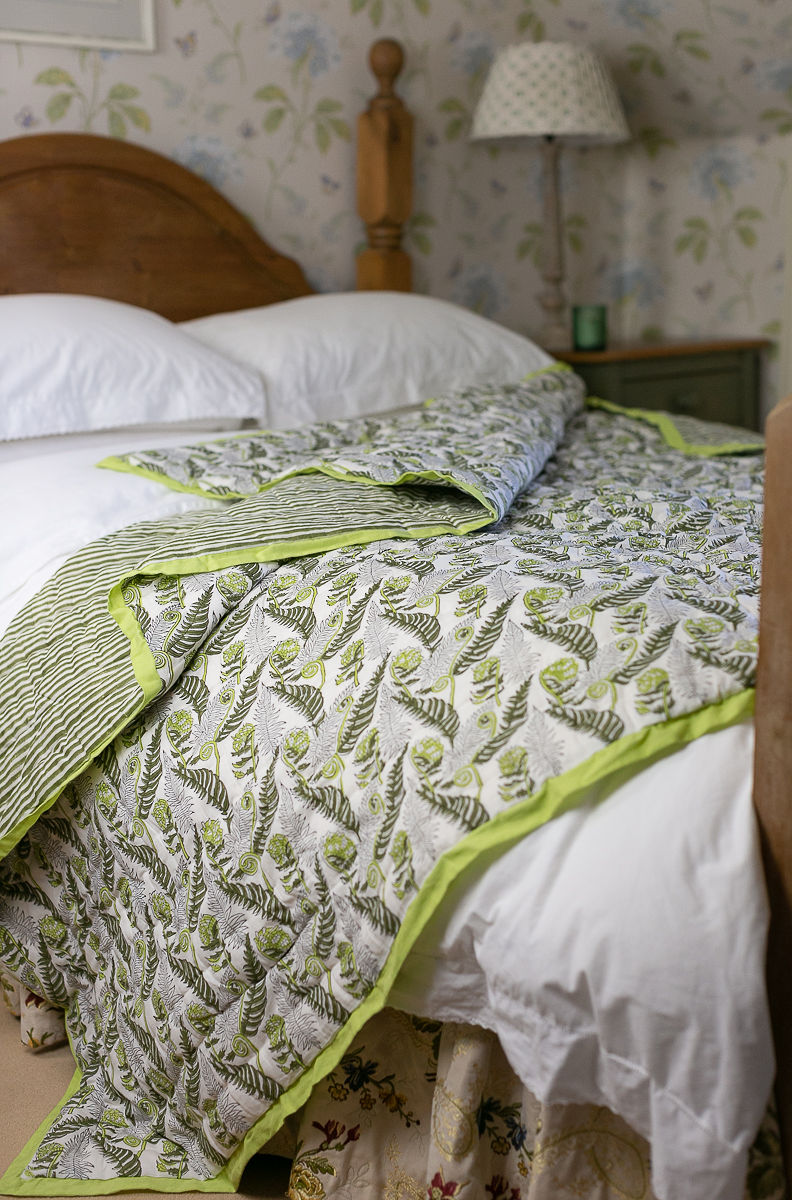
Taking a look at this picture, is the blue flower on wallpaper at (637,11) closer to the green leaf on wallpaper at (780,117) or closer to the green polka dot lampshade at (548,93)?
the green polka dot lampshade at (548,93)

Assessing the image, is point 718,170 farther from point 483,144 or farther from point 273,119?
point 273,119

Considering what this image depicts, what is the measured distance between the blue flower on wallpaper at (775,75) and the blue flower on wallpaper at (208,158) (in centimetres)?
134

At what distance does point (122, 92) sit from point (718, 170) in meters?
1.64

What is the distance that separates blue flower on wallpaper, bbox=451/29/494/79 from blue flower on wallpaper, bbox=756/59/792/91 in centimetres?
68

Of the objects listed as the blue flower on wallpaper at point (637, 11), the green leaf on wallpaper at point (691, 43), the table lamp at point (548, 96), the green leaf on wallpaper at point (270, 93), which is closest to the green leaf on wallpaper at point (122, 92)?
the green leaf on wallpaper at point (270, 93)

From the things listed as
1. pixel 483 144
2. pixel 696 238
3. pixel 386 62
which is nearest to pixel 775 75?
pixel 696 238

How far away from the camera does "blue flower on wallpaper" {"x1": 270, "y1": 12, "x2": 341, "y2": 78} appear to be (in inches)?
97.0

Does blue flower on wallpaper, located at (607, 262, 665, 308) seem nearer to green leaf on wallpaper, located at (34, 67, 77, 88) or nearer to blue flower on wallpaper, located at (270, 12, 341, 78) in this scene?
blue flower on wallpaper, located at (270, 12, 341, 78)

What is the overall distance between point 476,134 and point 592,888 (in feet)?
7.54

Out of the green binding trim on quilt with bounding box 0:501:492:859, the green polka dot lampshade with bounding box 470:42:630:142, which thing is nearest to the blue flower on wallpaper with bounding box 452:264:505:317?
the green polka dot lampshade with bounding box 470:42:630:142

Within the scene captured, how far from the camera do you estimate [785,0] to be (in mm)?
2514

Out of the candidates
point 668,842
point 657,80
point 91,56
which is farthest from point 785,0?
point 668,842

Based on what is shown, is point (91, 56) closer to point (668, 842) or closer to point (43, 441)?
point (43, 441)

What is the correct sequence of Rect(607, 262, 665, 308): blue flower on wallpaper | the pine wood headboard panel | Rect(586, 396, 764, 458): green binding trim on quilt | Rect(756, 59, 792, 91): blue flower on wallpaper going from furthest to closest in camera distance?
Rect(607, 262, 665, 308): blue flower on wallpaper
Rect(756, 59, 792, 91): blue flower on wallpaper
the pine wood headboard panel
Rect(586, 396, 764, 458): green binding trim on quilt
